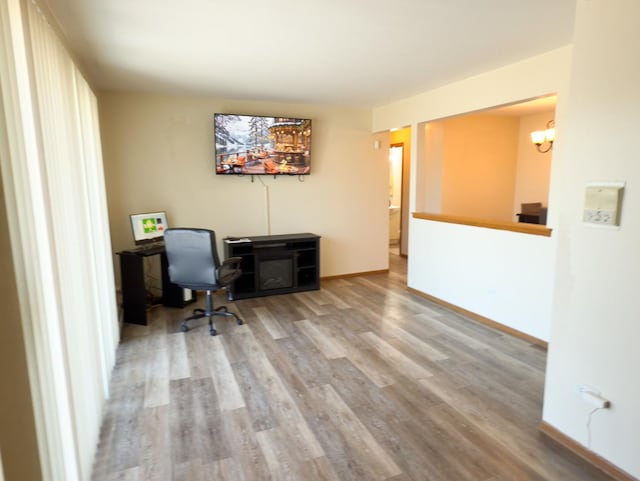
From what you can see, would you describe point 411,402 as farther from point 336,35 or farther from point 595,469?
point 336,35

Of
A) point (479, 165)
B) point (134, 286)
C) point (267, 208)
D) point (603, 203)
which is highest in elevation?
point (479, 165)

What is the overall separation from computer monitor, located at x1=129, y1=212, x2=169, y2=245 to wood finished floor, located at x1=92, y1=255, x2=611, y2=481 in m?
0.94

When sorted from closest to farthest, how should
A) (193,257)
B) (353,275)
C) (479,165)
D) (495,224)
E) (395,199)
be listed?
(193,257) → (495,224) → (353,275) → (479,165) → (395,199)

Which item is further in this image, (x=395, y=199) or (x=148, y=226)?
(x=395, y=199)

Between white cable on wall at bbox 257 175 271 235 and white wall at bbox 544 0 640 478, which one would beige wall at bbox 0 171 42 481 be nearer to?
white wall at bbox 544 0 640 478

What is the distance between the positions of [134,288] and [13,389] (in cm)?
304

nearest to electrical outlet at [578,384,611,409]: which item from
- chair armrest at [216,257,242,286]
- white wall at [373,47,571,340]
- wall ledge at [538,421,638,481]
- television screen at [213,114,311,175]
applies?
wall ledge at [538,421,638,481]

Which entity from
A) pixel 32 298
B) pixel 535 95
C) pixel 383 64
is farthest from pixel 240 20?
pixel 535 95

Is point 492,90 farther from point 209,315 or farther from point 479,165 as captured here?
point 209,315

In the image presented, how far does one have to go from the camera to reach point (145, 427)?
2291mm

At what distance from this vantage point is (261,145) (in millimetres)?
4852

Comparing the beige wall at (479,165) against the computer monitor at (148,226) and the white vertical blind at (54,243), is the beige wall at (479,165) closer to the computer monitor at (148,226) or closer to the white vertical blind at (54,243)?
the computer monitor at (148,226)

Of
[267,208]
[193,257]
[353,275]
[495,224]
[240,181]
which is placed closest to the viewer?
[193,257]

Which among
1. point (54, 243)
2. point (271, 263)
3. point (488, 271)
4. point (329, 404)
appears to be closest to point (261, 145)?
point (271, 263)
